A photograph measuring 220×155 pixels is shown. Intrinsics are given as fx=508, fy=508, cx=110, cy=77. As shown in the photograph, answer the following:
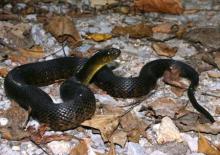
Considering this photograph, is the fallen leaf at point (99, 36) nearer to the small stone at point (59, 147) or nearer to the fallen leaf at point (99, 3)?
the fallen leaf at point (99, 3)

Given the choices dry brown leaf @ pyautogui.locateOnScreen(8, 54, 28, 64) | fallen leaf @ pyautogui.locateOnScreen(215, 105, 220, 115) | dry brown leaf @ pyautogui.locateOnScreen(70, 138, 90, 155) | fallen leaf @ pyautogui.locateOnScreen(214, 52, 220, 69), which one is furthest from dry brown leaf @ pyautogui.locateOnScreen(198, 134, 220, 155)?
dry brown leaf @ pyautogui.locateOnScreen(8, 54, 28, 64)

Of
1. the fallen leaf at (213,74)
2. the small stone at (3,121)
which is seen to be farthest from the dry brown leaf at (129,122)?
the fallen leaf at (213,74)

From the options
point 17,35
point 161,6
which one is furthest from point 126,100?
point 161,6

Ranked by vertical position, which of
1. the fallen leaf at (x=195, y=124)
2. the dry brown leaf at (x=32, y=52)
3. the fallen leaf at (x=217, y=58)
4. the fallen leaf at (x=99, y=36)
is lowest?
the fallen leaf at (x=195, y=124)

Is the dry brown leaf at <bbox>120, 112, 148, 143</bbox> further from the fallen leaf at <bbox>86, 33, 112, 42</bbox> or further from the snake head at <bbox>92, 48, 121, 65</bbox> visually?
the fallen leaf at <bbox>86, 33, 112, 42</bbox>

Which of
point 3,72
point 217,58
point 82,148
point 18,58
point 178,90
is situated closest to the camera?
point 82,148

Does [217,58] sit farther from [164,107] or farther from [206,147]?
[206,147]
